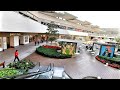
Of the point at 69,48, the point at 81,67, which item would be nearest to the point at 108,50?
the point at 69,48

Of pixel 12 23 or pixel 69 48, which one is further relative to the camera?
pixel 69 48

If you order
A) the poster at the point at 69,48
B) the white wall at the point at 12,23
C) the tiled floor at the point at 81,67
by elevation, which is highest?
the white wall at the point at 12,23

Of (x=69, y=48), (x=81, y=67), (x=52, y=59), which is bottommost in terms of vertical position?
(x=81, y=67)

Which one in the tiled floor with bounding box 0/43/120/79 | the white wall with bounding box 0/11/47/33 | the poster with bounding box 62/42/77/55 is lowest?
the tiled floor with bounding box 0/43/120/79

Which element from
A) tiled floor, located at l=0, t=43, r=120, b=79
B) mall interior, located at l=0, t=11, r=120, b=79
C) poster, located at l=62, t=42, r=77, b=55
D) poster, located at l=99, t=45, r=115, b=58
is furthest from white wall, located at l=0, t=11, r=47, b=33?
poster, located at l=99, t=45, r=115, b=58

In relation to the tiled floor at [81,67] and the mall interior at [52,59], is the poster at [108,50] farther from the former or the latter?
the tiled floor at [81,67]

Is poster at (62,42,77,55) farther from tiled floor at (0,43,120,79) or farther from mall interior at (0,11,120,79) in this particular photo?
tiled floor at (0,43,120,79)

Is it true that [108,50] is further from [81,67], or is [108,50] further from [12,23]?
[12,23]

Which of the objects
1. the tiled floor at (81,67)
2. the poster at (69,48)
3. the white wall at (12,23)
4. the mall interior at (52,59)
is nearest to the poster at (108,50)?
the mall interior at (52,59)
